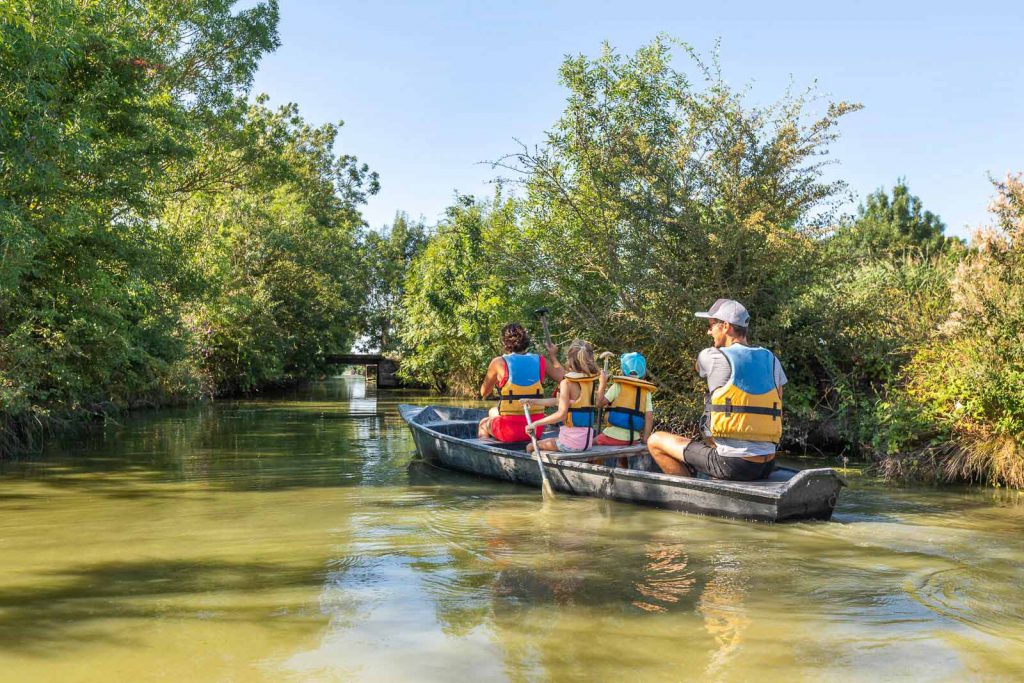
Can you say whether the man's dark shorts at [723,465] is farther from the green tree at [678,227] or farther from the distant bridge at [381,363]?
the distant bridge at [381,363]

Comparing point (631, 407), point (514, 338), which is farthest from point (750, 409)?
point (514, 338)

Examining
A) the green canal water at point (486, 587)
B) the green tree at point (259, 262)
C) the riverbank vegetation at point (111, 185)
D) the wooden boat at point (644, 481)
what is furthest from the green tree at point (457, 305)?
the green canal water at point (486, 587)

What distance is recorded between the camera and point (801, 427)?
13734 millimetres

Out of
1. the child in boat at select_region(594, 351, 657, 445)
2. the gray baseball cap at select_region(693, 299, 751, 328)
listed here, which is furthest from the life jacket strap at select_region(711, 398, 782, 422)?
the child in boat at select_region(594, 351, 657, 445)

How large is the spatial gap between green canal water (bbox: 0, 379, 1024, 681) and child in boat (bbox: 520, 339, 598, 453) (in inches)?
30.3

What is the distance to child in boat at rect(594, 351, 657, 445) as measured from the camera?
379 inches

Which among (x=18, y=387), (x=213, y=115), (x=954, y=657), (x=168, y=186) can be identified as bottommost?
(x=954, y=657)

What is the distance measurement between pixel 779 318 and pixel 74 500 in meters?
9.80

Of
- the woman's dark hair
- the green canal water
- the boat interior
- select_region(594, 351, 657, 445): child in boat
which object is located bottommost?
the green canal water

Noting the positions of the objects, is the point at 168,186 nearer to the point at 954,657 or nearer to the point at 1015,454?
the point at 1015,454

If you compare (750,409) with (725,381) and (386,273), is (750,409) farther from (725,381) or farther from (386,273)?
(386,273)

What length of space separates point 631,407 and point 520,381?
1.61 metres

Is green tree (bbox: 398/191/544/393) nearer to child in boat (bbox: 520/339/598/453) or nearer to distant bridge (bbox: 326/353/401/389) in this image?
distant bridge (bbox: 326/353/401/389)

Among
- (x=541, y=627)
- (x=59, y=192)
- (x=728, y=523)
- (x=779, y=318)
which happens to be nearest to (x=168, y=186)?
(x=59, y=192)
